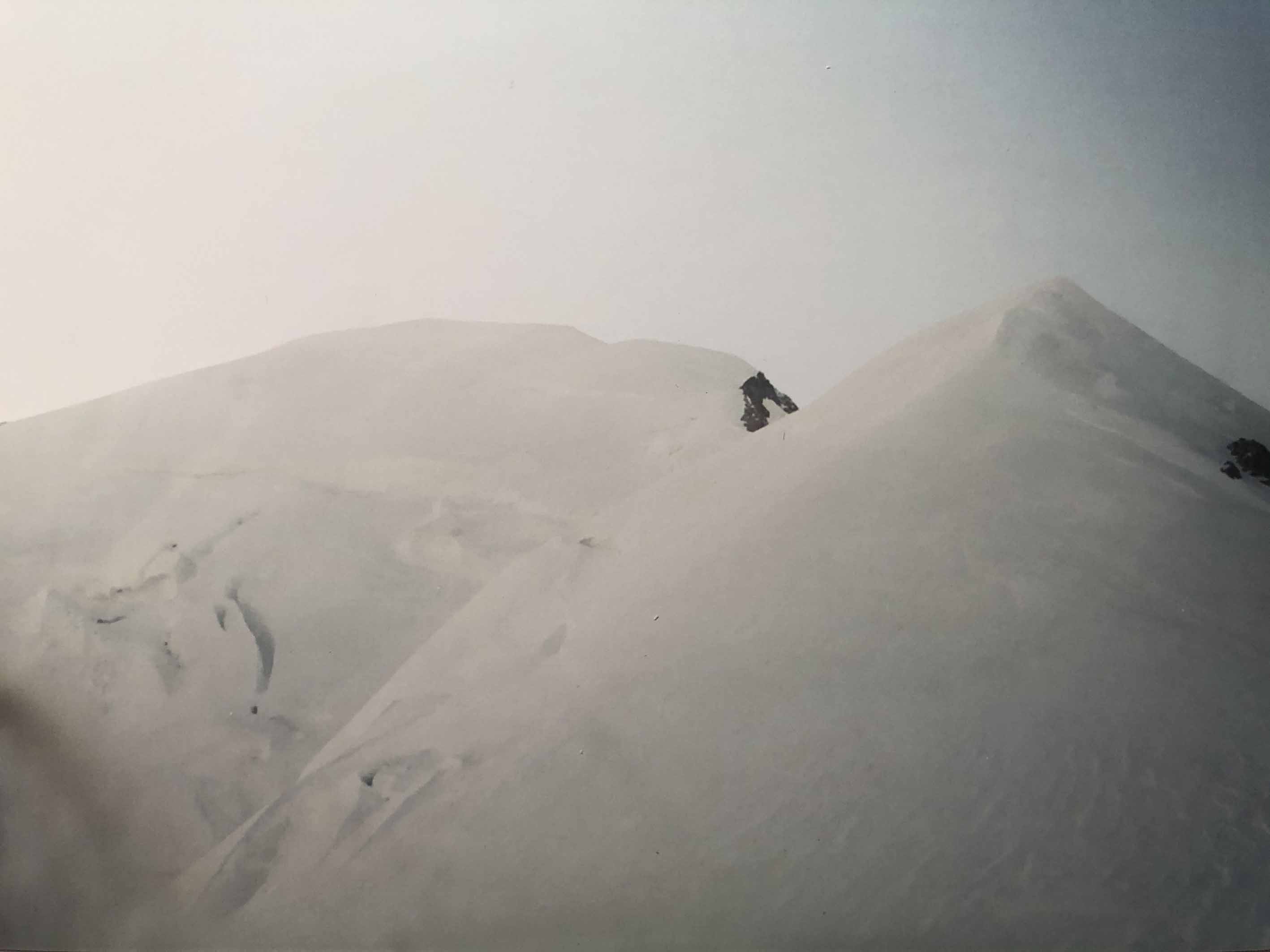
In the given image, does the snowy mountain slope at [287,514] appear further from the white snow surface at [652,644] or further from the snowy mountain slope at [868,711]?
the snowy mountain slope at [868,711]

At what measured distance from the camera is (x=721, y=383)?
207 centimetres

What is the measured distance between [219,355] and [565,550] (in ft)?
3.08

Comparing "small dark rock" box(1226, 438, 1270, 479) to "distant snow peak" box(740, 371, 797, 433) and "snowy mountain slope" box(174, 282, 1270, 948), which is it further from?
"distant snow peak" box(740, 371, 797, 433)

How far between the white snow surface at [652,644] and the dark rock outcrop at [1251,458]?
0.13 feet

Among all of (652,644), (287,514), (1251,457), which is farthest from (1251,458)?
(287,514)

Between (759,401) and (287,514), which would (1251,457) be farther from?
(287,514)

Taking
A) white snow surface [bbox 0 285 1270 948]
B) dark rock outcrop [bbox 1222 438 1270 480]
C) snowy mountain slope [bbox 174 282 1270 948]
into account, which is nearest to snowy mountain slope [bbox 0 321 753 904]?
white snow surface [bbox 0 285 1270 948]

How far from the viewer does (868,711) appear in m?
1.60

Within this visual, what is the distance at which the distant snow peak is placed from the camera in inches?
79.3

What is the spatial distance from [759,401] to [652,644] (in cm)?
63

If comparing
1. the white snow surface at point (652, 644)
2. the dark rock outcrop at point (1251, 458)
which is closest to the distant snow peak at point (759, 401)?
the white snow surface at point (652, 644)

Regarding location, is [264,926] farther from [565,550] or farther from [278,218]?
[278,218]

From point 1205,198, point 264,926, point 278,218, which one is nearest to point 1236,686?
point 1205,198

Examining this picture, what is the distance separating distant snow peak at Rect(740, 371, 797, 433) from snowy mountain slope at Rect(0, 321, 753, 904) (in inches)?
0.9
